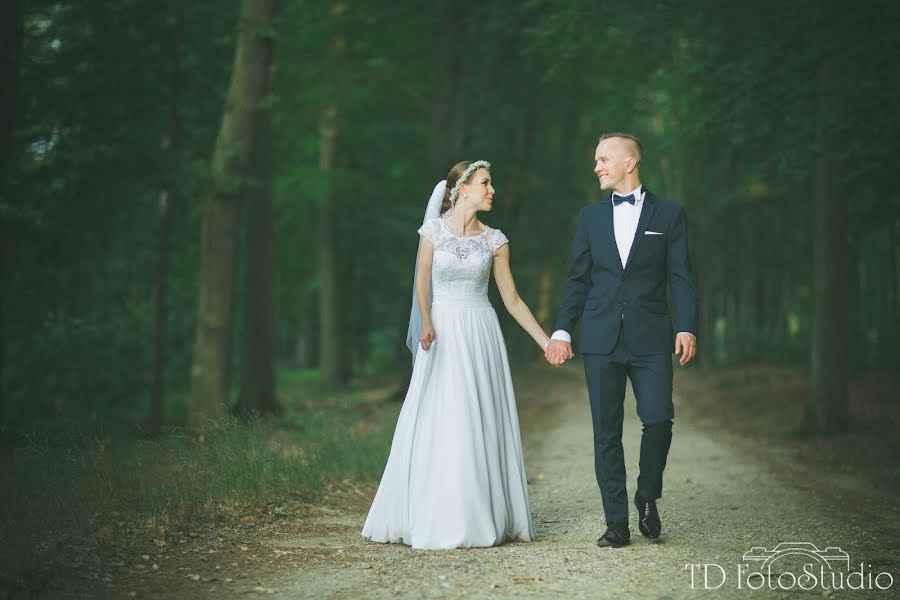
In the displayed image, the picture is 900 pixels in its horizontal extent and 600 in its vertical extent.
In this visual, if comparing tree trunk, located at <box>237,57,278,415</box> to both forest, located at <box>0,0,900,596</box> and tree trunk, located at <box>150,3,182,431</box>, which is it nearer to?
forest, located at <box>0,0,900,596</box>

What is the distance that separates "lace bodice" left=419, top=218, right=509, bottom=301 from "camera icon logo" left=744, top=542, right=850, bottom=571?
2.40 m

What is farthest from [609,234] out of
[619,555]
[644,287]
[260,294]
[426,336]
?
[260,294]

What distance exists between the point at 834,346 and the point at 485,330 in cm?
779

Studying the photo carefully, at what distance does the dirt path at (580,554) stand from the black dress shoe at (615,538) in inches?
3.7

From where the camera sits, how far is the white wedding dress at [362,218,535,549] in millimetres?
6105

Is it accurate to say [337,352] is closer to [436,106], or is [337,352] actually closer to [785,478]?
[436,106]

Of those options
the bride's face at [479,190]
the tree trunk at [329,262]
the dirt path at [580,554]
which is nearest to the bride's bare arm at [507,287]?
the bride's face at [479,190]

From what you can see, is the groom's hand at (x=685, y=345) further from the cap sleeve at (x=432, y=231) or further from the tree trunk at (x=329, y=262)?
the tree trunk at (x=329, y=262)

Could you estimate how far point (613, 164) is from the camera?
6.04 metres

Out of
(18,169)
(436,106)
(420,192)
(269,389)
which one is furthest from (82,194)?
(420,192)

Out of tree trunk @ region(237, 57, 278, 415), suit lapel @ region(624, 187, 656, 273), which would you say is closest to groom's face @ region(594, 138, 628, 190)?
suit lapel @ region(624, 187, 656, 273)

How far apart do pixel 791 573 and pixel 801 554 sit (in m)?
0.61

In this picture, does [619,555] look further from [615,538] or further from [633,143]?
[633,143]

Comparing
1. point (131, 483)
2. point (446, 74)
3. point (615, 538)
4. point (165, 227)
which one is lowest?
point (615, 538)
